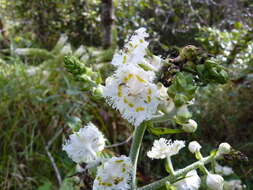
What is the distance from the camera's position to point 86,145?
1046mm

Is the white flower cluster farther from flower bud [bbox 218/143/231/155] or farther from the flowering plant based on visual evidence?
flower bud [bbox 218/143/231/155]

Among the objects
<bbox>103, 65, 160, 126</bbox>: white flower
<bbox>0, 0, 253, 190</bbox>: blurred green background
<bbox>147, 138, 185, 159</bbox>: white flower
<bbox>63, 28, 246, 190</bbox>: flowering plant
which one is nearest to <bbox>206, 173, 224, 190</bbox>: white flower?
<bbox>63, 28, 246, 190</bbox>: flowering plant

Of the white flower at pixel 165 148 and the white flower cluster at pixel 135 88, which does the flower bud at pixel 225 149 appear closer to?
the white flower at pixel 165 148

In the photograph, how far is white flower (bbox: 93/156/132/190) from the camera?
91 centimetres

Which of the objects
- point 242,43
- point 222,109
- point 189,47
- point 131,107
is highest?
point 189,47

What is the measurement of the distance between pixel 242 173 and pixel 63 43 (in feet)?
8.18

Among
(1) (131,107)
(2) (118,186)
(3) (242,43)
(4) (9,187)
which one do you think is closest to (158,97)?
(1) (131,107)

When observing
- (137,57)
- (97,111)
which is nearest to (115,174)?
(137,57)

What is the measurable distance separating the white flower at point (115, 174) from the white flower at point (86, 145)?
106mm

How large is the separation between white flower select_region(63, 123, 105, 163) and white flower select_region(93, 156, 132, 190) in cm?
11

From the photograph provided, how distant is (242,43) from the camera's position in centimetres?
267

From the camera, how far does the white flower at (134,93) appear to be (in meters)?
0.81

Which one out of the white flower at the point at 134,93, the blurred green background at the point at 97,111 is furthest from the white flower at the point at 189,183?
the blurred green background at the point at 97,111

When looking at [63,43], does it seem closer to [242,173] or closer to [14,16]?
[14,16]
